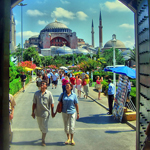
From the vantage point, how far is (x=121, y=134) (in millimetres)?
6016

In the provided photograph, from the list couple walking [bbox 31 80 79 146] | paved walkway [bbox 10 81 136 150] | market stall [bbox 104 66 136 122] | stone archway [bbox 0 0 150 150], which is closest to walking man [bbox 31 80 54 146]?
couple walking [bbox 31 80 79 146]

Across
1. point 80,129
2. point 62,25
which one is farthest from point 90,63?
point 62,25

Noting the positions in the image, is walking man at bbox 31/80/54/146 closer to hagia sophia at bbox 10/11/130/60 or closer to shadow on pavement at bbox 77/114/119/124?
shadow on pavement at bbox 77/114/119/124

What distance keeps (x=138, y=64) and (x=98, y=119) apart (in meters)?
4.30

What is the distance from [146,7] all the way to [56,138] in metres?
3.70

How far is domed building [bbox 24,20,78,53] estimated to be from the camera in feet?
335

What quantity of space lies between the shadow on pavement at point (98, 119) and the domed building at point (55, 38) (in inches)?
3639

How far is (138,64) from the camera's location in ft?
12.9

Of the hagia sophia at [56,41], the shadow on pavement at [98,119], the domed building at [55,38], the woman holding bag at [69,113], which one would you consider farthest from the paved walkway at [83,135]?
the domed building at [55,38]

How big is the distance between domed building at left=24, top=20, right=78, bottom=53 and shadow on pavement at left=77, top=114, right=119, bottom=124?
303 ft

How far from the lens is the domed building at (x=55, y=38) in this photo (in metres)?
102

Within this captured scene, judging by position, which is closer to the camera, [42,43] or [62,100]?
[62,100]

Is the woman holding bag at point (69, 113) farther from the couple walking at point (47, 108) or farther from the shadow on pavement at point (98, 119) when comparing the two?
the shadow on pavement at point (98, 119)

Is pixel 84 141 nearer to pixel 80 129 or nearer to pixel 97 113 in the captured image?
pixel 80 129
